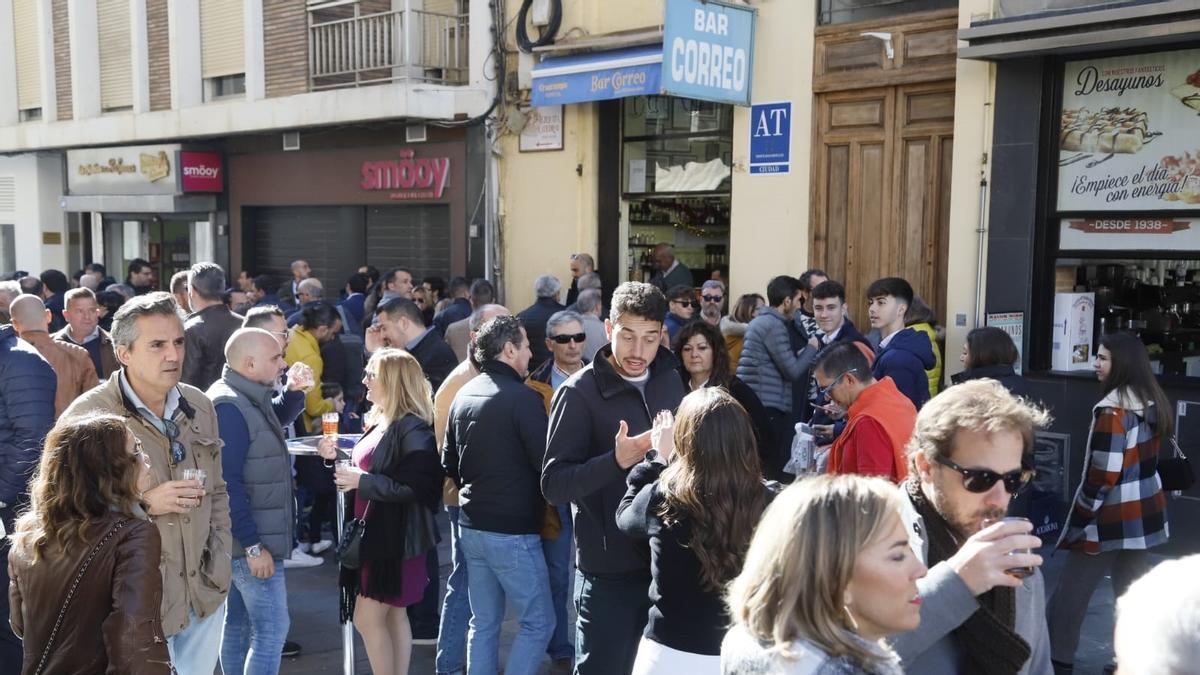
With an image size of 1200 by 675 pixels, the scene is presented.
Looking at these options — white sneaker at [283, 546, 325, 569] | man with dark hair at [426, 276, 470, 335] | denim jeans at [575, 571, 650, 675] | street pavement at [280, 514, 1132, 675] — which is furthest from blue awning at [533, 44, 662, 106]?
denim jeans at [575, 571, 650, 675]

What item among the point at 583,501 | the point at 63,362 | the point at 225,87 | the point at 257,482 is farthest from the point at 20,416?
the point at 225,87

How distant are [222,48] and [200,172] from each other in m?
1.89

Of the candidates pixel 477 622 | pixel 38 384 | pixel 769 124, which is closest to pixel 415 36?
pixel 769 124

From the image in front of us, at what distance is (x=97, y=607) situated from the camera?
3.09 metres

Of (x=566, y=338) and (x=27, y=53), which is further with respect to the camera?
(x=27, y=53)

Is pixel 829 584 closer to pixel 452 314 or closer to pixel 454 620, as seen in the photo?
pixel 454 620

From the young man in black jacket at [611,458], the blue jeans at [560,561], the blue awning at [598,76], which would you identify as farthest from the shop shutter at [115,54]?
the young man in black jacket at [611,458]

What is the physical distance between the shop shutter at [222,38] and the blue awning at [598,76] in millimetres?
6440

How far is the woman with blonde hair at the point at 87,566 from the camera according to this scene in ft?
10.1

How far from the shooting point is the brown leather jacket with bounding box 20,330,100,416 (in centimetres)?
613

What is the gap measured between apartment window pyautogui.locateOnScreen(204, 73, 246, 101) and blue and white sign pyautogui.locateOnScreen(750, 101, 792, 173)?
9410 millimetres

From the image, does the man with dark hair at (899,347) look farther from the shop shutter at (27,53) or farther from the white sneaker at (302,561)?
the shop shutter at (27,53)

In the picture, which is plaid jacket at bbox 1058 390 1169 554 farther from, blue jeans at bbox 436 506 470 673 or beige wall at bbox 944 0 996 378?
beige wall at bbox 944 0 996 378

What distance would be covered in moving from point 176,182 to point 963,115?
12188mm
